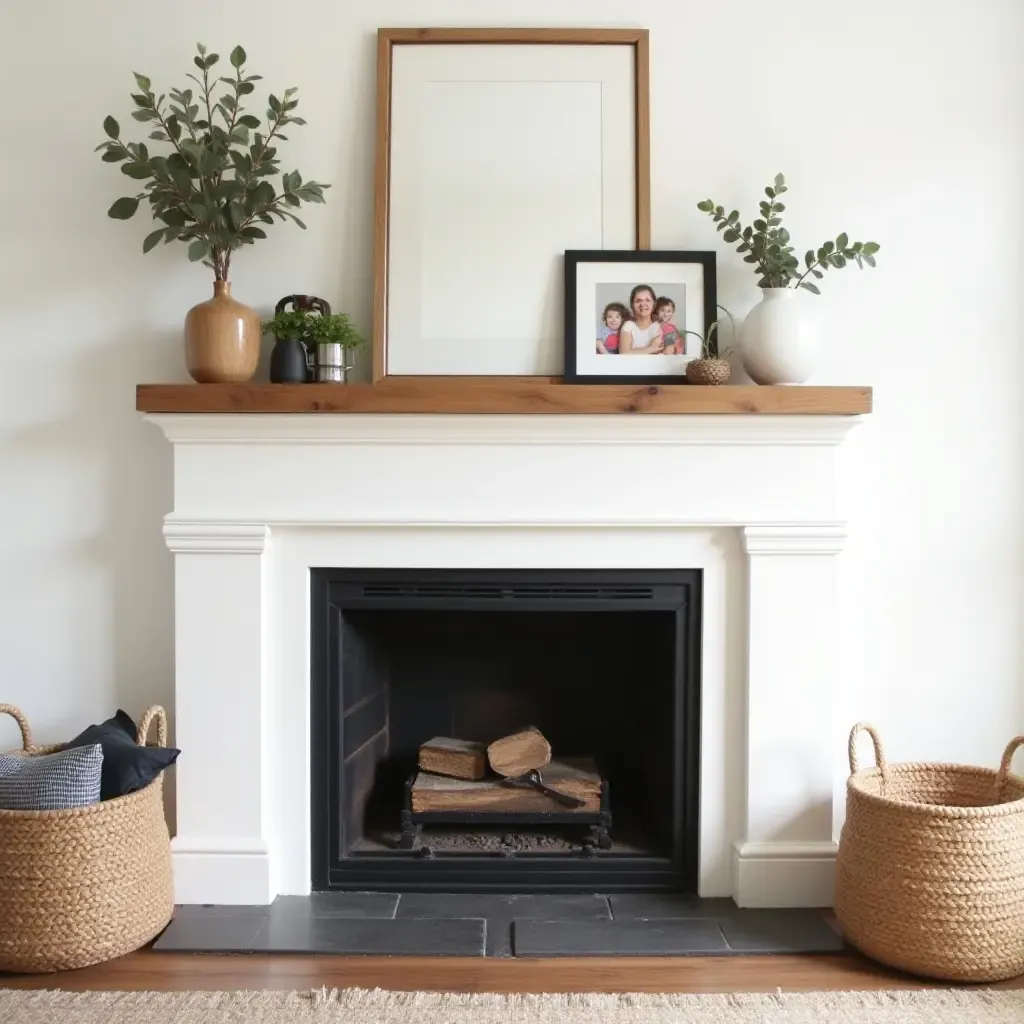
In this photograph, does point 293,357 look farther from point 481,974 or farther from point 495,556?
point 481,974

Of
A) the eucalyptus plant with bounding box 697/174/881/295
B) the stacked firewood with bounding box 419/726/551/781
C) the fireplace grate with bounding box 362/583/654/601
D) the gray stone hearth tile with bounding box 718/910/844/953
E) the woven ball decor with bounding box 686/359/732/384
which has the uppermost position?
the eucalyptus plant with bounding box 697/174/881/295

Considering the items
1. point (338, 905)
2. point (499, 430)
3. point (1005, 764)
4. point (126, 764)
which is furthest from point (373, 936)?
point (1005, 764)

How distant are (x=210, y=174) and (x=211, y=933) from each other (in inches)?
63.5

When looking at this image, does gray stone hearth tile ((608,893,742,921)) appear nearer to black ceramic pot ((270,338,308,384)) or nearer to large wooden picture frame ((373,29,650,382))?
large wooden picture frame ((373,29,650,382))

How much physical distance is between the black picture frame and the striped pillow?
1.29 m

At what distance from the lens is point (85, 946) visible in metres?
1.88

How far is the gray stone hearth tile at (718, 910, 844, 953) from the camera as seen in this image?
198cm

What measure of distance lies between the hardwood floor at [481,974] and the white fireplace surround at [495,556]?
24 cm

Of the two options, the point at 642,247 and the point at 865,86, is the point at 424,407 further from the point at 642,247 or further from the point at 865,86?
the point at 865,86

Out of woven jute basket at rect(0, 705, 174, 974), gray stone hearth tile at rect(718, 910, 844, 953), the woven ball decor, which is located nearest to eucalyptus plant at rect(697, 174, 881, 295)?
the woven ball decor

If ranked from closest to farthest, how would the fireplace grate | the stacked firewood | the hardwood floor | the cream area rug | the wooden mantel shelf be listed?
the cream area rug
the hardwood floor
the wooden mantel shelf
the fireplace grate
the stacked firewood

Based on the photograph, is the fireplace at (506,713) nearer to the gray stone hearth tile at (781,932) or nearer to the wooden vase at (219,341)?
the gray stone hearth tile at (781,932)

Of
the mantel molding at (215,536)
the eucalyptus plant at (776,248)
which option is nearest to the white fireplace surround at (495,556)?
the mantel molding at (215,536)

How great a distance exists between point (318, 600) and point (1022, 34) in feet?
6.87
